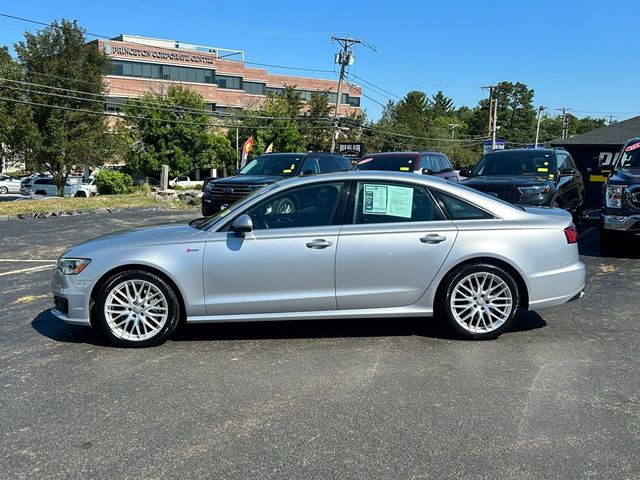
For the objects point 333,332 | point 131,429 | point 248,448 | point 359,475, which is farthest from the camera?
point 333,332

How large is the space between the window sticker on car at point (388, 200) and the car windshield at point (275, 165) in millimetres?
8350

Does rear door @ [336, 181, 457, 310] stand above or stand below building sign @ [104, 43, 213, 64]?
below

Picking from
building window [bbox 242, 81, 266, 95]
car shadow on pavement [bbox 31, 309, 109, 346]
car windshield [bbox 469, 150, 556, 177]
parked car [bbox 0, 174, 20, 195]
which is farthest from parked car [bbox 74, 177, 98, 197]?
building window [bbox 242, 81, 266, 95]

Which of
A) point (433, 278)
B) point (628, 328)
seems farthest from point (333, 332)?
point (628, 328)

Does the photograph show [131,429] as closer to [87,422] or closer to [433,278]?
[87,422]

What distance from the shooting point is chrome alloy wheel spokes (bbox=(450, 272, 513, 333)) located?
510cm

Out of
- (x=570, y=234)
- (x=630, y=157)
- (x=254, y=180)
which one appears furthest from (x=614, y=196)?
(x=254, y=180)

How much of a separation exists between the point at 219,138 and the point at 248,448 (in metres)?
51.4

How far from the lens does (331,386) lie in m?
4.14

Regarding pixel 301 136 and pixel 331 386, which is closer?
pixel 331 386

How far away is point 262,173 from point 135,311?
29.7ft

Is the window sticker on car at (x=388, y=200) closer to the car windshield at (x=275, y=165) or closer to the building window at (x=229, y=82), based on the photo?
the car windshield at (x=275, y=165)

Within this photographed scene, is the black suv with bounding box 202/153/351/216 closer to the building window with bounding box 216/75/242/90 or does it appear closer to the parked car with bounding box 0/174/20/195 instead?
the parked car with bounding box 0/174/20/195

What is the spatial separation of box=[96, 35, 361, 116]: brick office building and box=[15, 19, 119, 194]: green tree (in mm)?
30573
